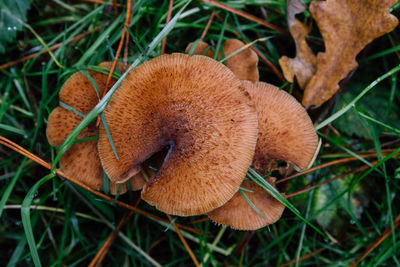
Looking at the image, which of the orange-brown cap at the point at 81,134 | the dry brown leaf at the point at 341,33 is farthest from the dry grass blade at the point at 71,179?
the dry brown leaf at the point at 341,33

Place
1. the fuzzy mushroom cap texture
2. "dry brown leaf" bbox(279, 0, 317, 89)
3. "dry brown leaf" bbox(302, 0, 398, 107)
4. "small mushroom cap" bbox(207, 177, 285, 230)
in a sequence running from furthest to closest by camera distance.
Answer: "dry brown leaf" bbox(279, 0, 317, 89)
"dry brown leaf" bbox(302, 0, 398, 107)
"small mushroom cap" bbox(207, 177, 285, 230)
the fuzzy mushroom cap texture

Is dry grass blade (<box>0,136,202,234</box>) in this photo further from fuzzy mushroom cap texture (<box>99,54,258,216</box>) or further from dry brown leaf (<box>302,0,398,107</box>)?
dry brown leaf (<box>302,0,398,107</box>)

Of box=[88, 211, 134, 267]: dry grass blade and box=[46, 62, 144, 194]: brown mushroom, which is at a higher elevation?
box=[46, 62, 144, 194]: brown mushroom

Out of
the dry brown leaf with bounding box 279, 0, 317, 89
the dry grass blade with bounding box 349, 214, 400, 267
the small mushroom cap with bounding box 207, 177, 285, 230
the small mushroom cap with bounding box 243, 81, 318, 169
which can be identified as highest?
the dry brown leaf with bounding box 279, 0, 317, 89

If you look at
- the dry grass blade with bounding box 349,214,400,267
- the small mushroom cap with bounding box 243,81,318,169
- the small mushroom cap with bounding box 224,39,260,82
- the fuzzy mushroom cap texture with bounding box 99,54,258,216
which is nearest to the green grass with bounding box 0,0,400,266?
the dry grass blade with bounding box 349,214,400,267

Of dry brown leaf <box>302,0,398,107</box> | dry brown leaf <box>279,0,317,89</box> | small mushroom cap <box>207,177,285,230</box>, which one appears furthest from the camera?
dry brown leaf <box>279,0,317,89</box>

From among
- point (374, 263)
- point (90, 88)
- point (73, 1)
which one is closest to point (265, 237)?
point (374, 263)

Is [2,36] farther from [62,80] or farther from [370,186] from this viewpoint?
[370,186]
